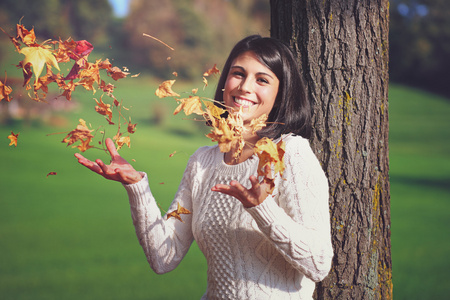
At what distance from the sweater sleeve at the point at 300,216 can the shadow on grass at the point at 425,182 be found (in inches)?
427

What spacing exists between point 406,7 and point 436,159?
6.02 m

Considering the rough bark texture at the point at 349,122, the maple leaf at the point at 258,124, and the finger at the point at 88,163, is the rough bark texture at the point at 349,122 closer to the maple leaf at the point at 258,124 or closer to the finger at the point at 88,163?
the maple leaf at the point at 258,124

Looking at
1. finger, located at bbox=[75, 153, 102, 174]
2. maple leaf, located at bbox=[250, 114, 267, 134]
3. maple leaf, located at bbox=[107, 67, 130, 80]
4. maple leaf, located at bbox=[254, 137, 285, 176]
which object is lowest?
finger, located at bbox=[75, 153, 102, 174]

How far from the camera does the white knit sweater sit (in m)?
1.35

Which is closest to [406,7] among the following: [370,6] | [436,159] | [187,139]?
[436,159]

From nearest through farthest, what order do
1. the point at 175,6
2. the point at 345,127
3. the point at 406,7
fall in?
the point at 345,127
the point at 175,6
the point at 406,7

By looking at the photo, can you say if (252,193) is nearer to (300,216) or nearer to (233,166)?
(300,216)

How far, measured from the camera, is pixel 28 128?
12.9m

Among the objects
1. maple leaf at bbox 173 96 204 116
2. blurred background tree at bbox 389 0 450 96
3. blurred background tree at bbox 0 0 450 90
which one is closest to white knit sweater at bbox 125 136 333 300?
maple leaf at bbox 173 96 204 116

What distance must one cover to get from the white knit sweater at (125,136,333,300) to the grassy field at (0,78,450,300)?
0.17 meters

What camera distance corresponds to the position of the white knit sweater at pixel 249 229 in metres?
1.35

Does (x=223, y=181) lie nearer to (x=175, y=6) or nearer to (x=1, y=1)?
(x=1, y=1)

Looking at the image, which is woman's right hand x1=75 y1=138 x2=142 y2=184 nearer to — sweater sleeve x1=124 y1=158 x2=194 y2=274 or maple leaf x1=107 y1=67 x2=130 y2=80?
sweater sleeve x1=124 y1=158 x2=194 y2=274

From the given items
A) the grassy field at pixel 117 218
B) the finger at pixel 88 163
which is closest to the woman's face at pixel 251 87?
the grassy field at pixel 117 218
